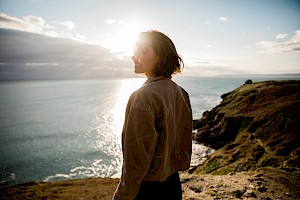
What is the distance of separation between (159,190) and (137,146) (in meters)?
0.72

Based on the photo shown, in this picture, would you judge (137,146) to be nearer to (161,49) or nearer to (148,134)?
(148,134)

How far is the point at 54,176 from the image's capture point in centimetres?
4350

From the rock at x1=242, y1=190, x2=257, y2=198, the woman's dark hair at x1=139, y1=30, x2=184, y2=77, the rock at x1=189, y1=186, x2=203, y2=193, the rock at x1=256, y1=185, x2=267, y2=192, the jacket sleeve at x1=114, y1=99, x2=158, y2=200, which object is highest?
the woman's dark hair at x1=139, y1=30, x2=184, y2=77

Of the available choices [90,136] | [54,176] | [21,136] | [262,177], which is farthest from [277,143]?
[21,136]

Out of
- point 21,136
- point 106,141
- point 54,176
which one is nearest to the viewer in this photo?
point 54,176

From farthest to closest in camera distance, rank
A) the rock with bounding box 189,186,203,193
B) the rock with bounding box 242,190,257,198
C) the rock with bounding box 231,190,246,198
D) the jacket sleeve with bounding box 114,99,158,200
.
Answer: the rock with bounding box 189,186,203,193 → the rock with bounding box 231,190,246,198 → the rock with bounding box 242,190,257,198 → the jacket sleeve with bounding box 114,99,158,200

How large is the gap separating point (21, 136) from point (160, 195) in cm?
8375

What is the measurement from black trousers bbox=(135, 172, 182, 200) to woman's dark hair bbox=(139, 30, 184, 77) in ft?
4.17

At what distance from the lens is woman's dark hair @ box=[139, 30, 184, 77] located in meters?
2.55

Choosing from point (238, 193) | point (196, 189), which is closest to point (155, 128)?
point (238, 193)

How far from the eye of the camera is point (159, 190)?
2.52 metres

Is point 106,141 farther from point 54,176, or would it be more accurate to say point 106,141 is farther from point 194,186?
point 194,186

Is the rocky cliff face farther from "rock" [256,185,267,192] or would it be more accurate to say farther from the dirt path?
"rock" [256,185,267,192]

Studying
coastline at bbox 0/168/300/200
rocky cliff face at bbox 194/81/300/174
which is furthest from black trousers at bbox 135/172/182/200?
rocky cliff face at bbox 194/81/300/174
